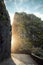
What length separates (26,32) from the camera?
77.6 ft

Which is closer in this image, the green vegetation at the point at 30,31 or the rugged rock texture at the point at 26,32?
the green vegetation at the point at 30,31

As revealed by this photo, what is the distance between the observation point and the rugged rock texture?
21.9 meters

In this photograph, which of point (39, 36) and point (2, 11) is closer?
point (2, 11)

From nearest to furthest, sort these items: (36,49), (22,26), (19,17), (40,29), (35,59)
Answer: (35,59) → (36,49) → (40,29) → (22,26) → (19,17)

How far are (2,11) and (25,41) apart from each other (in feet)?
32.0

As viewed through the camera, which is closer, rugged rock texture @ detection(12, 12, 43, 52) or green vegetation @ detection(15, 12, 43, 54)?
green vegetation @ detection(15, 12, 43, 54)

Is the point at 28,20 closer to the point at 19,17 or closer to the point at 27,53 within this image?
the point at 19,17

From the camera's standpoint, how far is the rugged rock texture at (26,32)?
861 inches

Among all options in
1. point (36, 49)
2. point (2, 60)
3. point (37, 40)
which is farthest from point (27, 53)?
point (2, 60)

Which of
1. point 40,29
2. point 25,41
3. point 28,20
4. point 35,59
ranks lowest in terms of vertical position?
point 35,59

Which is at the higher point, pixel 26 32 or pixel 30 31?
pixel 30 31

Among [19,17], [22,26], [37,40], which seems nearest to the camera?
[37,40]

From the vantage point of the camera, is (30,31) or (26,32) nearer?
(30,31)

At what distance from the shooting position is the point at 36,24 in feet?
81.1
